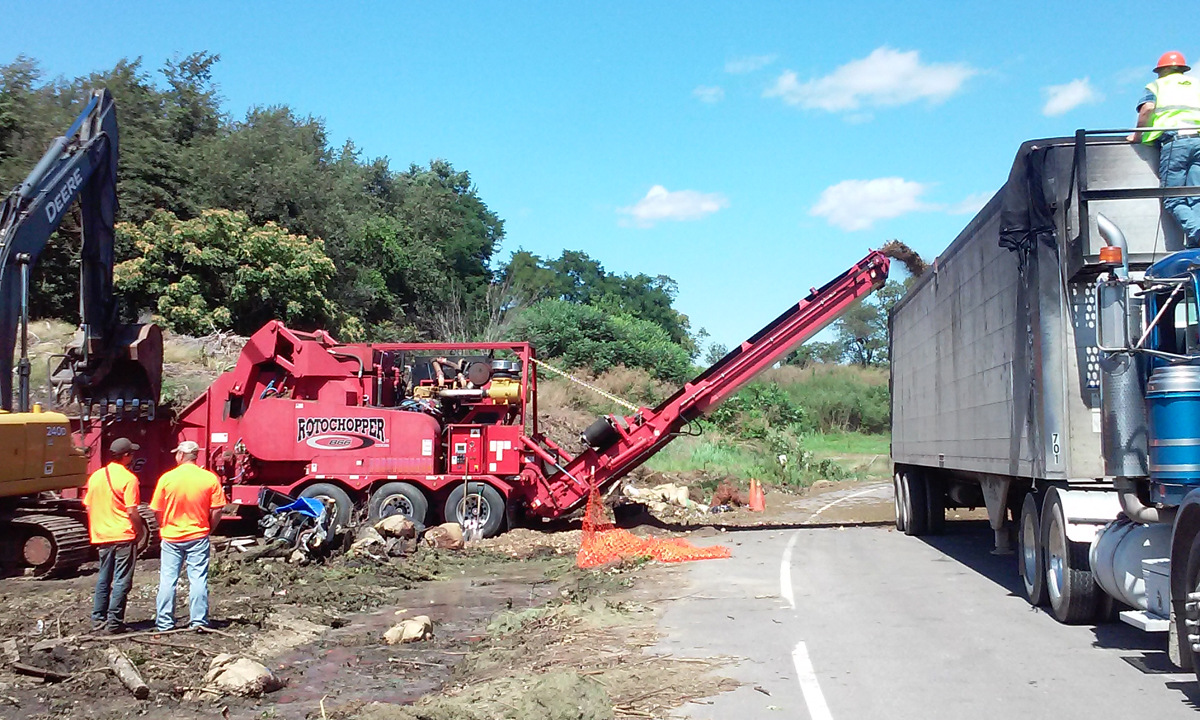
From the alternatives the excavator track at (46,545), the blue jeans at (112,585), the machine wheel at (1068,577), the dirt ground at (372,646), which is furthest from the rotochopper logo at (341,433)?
the machine wheel at (1068,577)

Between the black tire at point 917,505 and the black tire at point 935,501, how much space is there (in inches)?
0.8

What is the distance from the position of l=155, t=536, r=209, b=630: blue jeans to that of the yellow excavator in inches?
192

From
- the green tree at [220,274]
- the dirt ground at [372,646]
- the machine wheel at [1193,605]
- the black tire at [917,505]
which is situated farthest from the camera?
the green tree at [220,274]

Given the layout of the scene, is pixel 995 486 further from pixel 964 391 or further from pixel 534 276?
pixel 534 276

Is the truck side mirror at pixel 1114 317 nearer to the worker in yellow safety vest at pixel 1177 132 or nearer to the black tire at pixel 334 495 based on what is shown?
the worker in yellow safety vest at pixel 1177 132

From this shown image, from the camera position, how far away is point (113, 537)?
9.78 m

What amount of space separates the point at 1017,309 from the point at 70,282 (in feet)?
107

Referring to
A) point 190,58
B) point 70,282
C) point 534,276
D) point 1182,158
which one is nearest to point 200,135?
point 190,58

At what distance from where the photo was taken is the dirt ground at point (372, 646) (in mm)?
7172

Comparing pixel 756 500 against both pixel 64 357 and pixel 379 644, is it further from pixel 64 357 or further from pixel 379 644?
pixel 379 644

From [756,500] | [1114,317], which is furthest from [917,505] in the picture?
[1114,317]

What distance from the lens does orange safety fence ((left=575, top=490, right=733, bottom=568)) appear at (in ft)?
49.8

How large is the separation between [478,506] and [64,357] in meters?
6.94

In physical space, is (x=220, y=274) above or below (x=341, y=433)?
above
